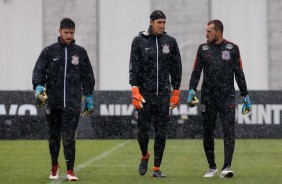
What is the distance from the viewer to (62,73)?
11.1 m

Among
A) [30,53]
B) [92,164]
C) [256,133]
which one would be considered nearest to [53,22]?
[30,53]

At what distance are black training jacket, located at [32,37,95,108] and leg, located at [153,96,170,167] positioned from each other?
108 cm

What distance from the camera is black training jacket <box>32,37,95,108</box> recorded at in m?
11.1

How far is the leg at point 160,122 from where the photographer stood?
1160 cm

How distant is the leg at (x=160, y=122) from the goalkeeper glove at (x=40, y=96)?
1586 mm

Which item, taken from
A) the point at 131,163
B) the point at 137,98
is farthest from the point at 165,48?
the point at 131,163

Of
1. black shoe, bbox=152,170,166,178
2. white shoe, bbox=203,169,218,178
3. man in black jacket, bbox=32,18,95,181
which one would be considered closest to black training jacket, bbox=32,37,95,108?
man in black jacket, bbox=32,18,95,181

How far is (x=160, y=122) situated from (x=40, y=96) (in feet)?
5.68

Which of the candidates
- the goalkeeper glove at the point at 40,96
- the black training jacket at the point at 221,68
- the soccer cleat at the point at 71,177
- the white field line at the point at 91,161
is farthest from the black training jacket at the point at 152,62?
the white field line at the point at 91,161

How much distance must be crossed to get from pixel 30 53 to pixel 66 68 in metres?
24.3

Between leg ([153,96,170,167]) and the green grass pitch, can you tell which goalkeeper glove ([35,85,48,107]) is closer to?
the green grass pitch

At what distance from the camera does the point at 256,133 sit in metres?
23.9

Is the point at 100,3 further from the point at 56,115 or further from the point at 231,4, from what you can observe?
the point at 56,115

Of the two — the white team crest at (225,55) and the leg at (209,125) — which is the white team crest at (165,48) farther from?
the leg at (209,125)
